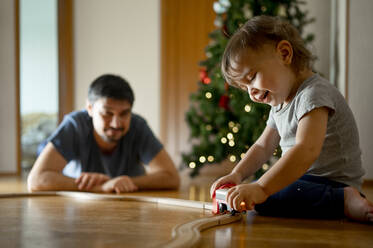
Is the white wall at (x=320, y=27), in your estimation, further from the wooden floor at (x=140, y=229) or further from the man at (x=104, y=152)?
the wooden floor at (x=140, y=229)

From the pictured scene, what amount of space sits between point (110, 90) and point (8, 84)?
85.6 inches

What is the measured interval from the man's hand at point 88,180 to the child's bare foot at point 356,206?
1.07m

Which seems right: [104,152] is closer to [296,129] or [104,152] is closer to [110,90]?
[110,90]

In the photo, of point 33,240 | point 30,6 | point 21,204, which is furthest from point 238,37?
point 30,6

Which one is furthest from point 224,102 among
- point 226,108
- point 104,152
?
point 104,152

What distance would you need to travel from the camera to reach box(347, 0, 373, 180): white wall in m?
2.51

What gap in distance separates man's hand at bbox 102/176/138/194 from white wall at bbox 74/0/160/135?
6.78ft

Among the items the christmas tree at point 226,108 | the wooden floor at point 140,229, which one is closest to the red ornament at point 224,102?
→ the christmas tree at point 226,108

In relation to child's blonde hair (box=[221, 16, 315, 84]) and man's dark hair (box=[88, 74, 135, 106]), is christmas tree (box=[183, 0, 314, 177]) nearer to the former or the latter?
man's dark hair (box=[88, 74, 135, 106])

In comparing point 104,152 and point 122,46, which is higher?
point 122,46

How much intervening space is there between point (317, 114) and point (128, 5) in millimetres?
3229

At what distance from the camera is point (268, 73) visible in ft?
4.39

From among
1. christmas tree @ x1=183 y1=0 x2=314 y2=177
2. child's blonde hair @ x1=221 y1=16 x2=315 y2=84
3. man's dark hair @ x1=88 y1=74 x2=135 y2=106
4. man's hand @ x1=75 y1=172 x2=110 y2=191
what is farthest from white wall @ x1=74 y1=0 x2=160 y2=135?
child's blonde hair @ x1=221 y1=16 x2=315 y2=84

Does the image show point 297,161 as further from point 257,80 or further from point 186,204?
point 186,204
